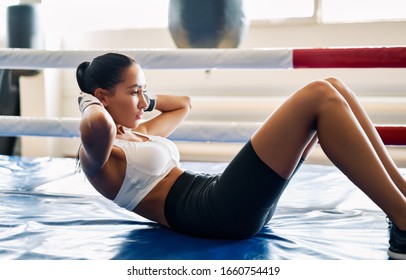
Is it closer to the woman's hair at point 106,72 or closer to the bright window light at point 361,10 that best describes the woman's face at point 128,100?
the woman's hair at point 106,72

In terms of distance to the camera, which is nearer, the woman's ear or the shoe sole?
the shoe sole

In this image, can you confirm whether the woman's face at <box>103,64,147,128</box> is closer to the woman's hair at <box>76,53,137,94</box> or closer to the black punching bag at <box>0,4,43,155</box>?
the woman's hair at <box>76,53,137,94</box>

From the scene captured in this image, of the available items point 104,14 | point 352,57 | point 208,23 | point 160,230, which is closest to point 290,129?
point 160,230

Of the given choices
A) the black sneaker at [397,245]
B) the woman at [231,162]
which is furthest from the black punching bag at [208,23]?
the black sneaker at [397,245]

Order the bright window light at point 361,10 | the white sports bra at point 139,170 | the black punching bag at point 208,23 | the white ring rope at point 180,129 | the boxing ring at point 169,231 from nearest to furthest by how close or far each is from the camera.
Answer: the boxing ring at point 169,231 → the white sports bra at point 139,170 → the white ring rope at point 180,129 → the black punching bag at point 208,23 → the bright window light at point 361,10

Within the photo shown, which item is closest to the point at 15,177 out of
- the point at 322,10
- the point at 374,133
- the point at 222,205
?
the point at 222,205

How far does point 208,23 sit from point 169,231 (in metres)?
1.44

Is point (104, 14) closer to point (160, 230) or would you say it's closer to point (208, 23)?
point (208, 23)

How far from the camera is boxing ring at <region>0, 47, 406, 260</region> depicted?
1.21 meters

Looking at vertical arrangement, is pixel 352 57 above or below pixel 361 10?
below

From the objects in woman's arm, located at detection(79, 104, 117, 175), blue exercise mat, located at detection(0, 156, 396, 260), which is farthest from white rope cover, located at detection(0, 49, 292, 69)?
woman's arm, located at detection(79, 104, 117, 175)

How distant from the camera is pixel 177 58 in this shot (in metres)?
2.10

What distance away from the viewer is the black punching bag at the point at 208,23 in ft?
8.38

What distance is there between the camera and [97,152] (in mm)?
1186
